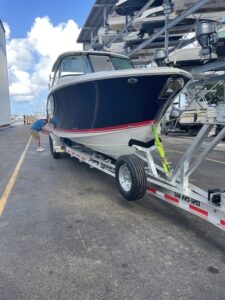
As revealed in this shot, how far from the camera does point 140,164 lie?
189 inches

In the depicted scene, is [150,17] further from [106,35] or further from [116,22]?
[106,35]

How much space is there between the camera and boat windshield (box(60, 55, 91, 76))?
7469 mm

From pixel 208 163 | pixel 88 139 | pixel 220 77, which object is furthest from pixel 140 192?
pixel 220 77

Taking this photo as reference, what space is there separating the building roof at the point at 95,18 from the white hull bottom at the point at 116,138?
23247 millimetres

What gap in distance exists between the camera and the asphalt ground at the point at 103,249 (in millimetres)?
2814

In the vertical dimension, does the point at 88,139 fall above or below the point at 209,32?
below

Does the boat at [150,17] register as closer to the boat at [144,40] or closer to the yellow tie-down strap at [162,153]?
the boat at [144,40]

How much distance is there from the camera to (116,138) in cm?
598

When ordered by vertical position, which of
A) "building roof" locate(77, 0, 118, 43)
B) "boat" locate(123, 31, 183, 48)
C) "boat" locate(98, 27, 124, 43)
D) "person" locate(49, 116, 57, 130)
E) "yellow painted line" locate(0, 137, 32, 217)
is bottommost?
"yellow painted line" locate(0, 137, 32, 217)

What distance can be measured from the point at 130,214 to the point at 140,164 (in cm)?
76

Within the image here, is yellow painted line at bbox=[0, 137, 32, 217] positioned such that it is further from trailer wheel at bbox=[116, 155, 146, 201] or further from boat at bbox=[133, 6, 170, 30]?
boat at bbox=[133, 6, 170, 30]

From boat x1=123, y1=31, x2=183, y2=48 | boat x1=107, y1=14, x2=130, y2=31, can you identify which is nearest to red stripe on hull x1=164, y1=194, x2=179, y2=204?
boat x1=123, y1=31, x2=183, y2=48

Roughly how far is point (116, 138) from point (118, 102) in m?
0.71

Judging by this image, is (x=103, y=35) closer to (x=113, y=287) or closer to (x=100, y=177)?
(x=100, y=177)
